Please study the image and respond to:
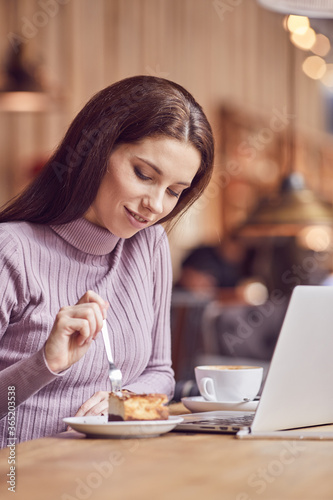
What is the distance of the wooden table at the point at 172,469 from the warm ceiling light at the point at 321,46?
5.70 m

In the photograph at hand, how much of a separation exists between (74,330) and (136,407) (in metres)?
0.15

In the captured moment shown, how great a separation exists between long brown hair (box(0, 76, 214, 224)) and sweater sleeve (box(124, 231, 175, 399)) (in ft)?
1.02

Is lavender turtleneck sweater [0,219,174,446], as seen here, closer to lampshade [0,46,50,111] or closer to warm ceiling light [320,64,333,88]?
lampshade [0,46,50,111]

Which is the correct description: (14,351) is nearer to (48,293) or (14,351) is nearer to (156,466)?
(48,293)

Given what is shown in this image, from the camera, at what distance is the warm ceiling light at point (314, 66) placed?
800cm

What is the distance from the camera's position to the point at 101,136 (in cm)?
150

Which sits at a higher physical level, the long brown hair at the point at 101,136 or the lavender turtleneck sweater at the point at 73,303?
the long brown hair at the point at 101,136

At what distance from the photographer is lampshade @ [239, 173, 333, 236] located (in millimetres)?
3986

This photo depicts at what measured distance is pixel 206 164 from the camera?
1.65 meters

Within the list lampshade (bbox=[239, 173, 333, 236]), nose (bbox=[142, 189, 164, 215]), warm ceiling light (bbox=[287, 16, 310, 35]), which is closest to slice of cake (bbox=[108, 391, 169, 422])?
nose (bbox=[142, 189, 164, 215])

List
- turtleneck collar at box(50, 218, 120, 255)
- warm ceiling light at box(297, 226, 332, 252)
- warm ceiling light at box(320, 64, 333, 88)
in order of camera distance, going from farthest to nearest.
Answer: warm ceiling light at box(320, 64, 333, 88), warm ceiling light at box(297, 226, 332, 252), turtleneck collar at box(50, 218, 120, 255)

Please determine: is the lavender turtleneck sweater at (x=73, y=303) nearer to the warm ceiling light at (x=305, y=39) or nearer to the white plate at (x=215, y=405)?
the white plate at (x=215, y=405)

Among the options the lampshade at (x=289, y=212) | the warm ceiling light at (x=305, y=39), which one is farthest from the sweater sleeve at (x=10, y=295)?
the warm ceiling light at (x=305, y=39)

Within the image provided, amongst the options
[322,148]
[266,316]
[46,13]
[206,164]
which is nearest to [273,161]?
[322,148]
